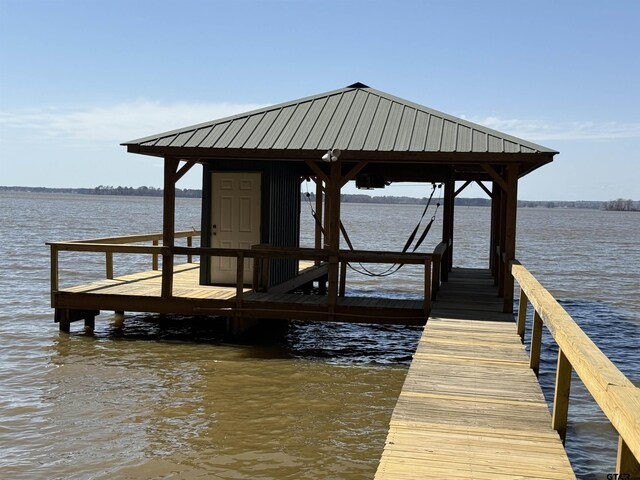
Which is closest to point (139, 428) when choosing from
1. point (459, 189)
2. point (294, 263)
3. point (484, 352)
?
point (484, 352)

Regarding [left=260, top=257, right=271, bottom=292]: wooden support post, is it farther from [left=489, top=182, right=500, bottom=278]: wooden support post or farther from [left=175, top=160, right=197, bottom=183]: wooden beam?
[left=489, top=182, right=500, bottom=278]: wooden support post

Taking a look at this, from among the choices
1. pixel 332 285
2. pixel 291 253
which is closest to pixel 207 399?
pixel 332 285

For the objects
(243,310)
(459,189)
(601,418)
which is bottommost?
(601,418)

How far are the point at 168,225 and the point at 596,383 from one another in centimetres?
923

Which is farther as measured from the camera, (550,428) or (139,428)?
(139,428)

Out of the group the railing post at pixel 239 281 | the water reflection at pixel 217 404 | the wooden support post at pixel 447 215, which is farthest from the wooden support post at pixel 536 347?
the wooden support post at pixel 447 215

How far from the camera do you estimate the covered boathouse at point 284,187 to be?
458 inches

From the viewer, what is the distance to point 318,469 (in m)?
7.32

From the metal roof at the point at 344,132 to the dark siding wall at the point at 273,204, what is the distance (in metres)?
0.95

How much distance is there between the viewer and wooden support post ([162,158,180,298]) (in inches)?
483

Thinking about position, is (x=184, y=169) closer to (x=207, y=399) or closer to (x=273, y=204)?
(x=273, y=204)

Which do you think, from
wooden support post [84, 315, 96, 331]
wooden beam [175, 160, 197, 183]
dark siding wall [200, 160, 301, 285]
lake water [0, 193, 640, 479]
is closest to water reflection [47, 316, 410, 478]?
lake water [0, 193, 640, 479]

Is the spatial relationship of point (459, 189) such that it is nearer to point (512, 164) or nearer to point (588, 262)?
point (512, 164)

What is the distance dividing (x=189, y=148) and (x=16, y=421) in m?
5.10
